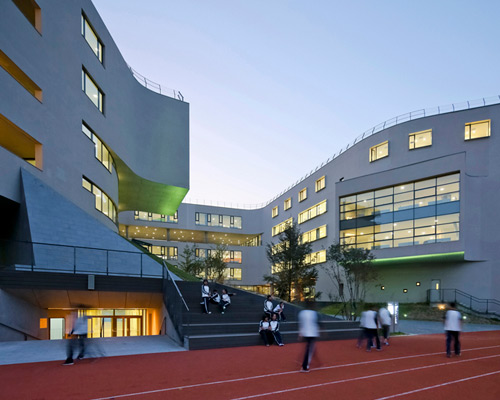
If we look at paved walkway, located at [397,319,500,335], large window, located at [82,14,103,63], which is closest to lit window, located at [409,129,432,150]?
paved walkway, located at [397,319,500,335]

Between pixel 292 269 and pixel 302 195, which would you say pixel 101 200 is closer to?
pixel 292 269

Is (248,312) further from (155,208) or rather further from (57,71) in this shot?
(155,208)

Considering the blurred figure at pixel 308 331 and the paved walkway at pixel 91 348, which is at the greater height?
the blurred figure at pixel 308 331

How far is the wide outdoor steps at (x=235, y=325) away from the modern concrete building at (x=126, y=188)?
3068 mm

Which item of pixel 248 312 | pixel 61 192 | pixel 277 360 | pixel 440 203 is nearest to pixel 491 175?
pixel 440 203

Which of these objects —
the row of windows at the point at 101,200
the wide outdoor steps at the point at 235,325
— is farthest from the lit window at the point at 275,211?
the wide outdoor steps at the point at 235,325

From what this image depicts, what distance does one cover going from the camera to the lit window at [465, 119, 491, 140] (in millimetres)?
33406

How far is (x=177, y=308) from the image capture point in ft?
49.3

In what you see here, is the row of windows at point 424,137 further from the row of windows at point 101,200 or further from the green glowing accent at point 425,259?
the row of windows at point 101,200

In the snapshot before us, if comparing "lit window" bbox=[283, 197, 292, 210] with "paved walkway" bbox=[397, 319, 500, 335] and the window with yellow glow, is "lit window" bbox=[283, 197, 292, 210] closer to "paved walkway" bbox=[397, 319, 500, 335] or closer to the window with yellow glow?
the window with yellow glow

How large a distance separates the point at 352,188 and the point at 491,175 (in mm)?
12263

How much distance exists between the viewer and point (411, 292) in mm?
36781

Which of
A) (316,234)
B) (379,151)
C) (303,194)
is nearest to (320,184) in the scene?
(303,194)

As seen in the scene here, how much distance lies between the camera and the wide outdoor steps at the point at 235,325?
14.0 m
